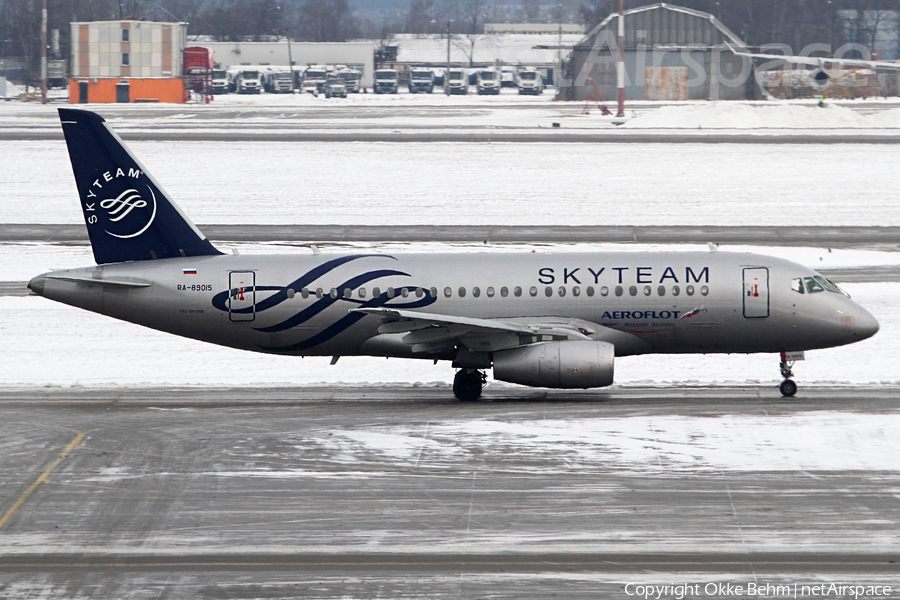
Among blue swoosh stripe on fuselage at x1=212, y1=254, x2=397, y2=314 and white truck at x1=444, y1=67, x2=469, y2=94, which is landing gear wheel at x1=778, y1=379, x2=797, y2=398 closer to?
blue swoosh stripe on fuselage at x1=212, y1=254, x2=397, y2=314

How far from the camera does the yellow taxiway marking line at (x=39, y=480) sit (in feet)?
64.5

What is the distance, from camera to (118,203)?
2858 centimetres

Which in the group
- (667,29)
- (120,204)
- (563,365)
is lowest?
(563,365)

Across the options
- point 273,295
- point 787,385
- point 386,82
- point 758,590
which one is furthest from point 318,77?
point 758,590

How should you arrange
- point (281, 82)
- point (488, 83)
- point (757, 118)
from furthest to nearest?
point (281, 82), point (488, 83), point (757, 118)

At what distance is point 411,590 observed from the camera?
1623 cm

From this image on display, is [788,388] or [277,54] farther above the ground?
[277,54]

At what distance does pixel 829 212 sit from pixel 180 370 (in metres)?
37.4

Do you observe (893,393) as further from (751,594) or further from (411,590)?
(411,590)

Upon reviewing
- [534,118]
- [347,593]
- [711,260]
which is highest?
[534,118]

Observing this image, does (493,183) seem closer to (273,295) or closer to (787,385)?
Result: (273,295)

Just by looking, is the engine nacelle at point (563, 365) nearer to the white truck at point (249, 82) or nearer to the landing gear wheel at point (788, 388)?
the landing gear wheel at point (788, 388)

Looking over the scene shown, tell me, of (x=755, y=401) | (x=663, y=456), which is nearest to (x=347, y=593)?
(x=663, y=456)

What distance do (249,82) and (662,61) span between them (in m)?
57.9
